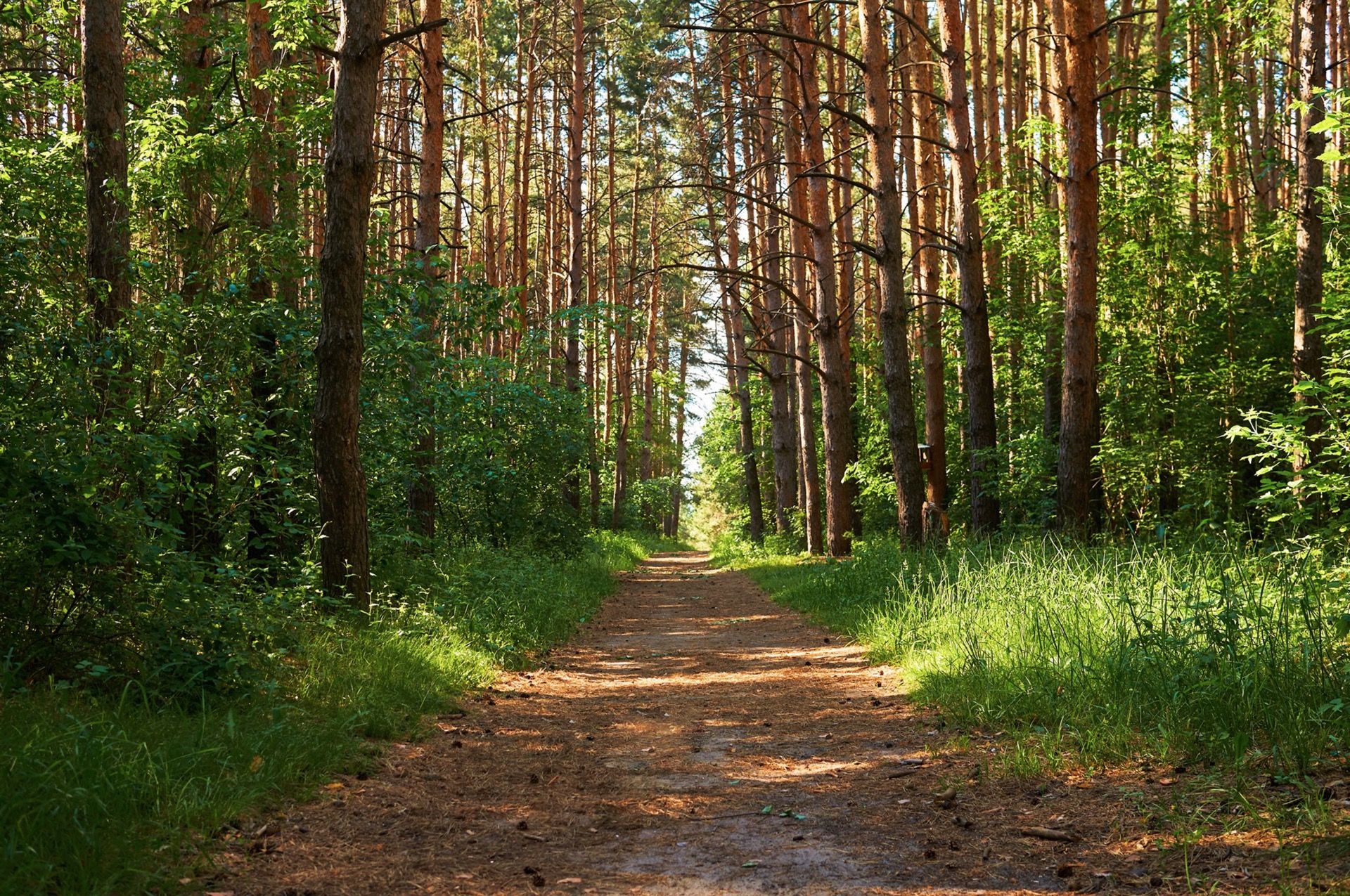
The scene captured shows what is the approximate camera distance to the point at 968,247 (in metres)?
13.6

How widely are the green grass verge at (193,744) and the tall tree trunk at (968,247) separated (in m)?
8.33

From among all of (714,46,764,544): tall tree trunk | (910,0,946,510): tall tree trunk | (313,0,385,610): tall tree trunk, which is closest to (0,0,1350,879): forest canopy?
(313,0,385,610): tall tree trunk

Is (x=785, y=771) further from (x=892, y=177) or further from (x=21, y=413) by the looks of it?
(x=892, y=177)

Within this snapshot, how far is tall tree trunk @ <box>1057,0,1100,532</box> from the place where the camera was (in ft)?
35.8

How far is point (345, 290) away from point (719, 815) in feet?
17.1

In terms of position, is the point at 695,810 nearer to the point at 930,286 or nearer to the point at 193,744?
the point at 193,744

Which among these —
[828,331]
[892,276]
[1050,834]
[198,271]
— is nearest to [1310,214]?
[892,276]

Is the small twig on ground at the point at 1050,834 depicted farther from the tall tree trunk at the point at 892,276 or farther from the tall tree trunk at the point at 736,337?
the tall tree trunk at the point at 736,337

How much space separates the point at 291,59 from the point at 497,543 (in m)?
8.05

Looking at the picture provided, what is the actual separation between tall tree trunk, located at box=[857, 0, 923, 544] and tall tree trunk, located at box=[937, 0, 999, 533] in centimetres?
97

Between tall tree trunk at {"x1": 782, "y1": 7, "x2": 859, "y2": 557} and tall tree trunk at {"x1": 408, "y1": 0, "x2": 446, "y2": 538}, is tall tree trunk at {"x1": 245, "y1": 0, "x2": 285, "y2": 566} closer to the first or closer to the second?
tall tree trunk at {"x1": 408, "y1": 0, "x2": 446, "y2": 538}

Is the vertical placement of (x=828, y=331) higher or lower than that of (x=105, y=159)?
lower

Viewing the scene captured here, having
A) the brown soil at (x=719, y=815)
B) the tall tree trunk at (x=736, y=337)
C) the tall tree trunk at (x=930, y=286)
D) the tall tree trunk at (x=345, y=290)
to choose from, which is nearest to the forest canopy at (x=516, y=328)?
the tall tree trunk at (x=345, y=290)

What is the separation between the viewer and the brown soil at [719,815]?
3385 millimetres
